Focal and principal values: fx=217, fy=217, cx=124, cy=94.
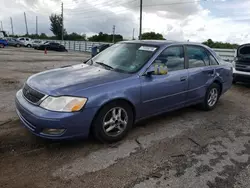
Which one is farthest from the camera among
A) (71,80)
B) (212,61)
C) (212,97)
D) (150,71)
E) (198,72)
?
(212,97)

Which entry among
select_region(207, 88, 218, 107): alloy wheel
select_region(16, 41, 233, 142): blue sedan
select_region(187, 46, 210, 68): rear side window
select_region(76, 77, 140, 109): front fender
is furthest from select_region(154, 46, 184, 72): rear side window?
select_region(207, 88, 218, 107): alloy wheel

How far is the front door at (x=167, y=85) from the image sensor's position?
3.52 meters

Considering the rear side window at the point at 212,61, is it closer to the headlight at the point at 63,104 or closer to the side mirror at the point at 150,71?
the side mirror at the point at 150,71

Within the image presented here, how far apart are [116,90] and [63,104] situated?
760mm

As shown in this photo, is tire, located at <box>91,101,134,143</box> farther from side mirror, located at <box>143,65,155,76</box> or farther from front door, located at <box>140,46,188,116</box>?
side mirror, located at <box>143,65,155,76</box>

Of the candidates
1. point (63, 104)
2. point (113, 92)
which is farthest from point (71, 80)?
point (113, 92)

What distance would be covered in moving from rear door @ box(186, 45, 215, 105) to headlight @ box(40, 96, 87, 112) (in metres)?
2.36

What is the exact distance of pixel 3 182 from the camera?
2328 millimetres

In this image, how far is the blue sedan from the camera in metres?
2.79

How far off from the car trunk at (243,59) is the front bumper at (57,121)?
6725 millimetres

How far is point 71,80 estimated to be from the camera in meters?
3.16

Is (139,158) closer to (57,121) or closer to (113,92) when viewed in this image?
(113,92)

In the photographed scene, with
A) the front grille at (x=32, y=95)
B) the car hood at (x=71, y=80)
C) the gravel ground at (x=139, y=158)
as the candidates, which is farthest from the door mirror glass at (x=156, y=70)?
the front grille at (x=32, y=95)

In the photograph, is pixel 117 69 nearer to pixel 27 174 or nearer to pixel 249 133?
pixel 27 174
